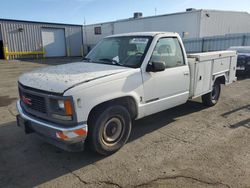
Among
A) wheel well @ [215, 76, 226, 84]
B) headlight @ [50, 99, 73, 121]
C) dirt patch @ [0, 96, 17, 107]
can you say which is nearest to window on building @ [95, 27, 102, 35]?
dirt patch @ [0, 96, 17, 107]

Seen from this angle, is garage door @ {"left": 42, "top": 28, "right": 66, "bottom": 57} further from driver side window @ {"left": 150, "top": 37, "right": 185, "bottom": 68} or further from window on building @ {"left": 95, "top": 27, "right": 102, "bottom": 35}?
driver side window @ {"left": 150, "top": 37, "right": 185, "bottom": 68}

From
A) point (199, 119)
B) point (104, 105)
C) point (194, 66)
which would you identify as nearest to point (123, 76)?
point (104, 105)

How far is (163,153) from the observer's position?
370cm

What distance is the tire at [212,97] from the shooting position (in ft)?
19.9

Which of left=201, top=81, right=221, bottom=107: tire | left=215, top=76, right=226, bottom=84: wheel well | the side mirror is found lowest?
left=201, top=81, right=221, bottom=107: tire

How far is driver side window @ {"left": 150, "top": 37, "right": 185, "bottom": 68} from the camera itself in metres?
4.21

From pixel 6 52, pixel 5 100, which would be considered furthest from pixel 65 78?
pixel 6 52

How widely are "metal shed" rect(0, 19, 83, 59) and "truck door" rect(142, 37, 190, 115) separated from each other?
2306 centimetres

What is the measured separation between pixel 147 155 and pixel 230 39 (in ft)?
56.3

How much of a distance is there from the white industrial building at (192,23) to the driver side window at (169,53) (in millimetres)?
17089

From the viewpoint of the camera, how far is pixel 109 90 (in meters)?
3.30

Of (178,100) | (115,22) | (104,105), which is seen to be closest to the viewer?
(104,105)

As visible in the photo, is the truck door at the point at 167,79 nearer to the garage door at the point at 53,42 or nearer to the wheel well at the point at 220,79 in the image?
the wheel well at the point at 220,79

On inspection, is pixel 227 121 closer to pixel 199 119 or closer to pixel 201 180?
pixel 199 119
